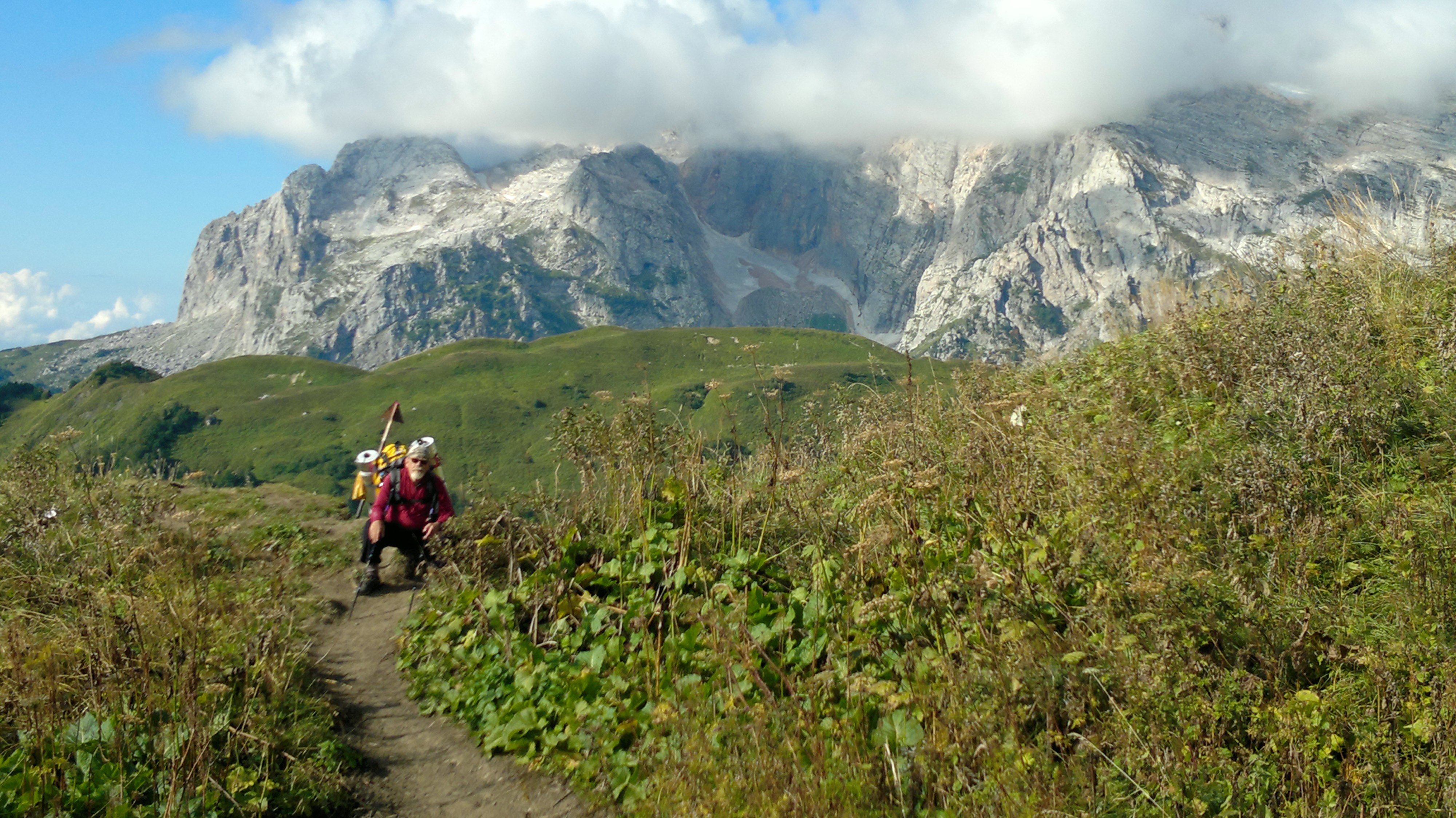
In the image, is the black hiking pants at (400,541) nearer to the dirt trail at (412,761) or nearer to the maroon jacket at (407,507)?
the maroon jacket at (407,507)

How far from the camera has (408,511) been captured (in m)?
11.0

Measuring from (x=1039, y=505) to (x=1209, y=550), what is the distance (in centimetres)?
103

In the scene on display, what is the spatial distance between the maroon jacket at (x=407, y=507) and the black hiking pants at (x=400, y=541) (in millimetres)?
58

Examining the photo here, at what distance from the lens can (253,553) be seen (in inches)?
478

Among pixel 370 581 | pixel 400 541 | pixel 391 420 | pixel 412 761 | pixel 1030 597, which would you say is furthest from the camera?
pixel 391 420

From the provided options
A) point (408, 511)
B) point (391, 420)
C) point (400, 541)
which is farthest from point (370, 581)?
point (391, 420)

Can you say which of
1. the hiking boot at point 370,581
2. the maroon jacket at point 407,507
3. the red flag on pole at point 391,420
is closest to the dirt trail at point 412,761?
the hiking boot at point 370,581

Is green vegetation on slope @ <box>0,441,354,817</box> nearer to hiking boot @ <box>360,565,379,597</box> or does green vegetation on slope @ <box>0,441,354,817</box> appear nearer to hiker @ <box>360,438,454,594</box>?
hiking boot @ <box>360,565,379,597</box>

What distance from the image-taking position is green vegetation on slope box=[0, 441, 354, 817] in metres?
4.92

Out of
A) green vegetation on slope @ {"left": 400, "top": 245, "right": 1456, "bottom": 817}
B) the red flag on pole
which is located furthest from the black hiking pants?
green vegetation on slope @ {"left": 400, "top": 245, "right": 1456, "bottom": 817}

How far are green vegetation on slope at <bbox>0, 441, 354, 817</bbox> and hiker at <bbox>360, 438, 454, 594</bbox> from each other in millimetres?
2405

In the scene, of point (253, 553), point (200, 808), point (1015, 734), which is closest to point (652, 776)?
point (1015, 734)

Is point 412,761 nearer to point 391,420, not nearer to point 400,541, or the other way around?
point 400,541

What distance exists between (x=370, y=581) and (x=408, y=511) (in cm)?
98
